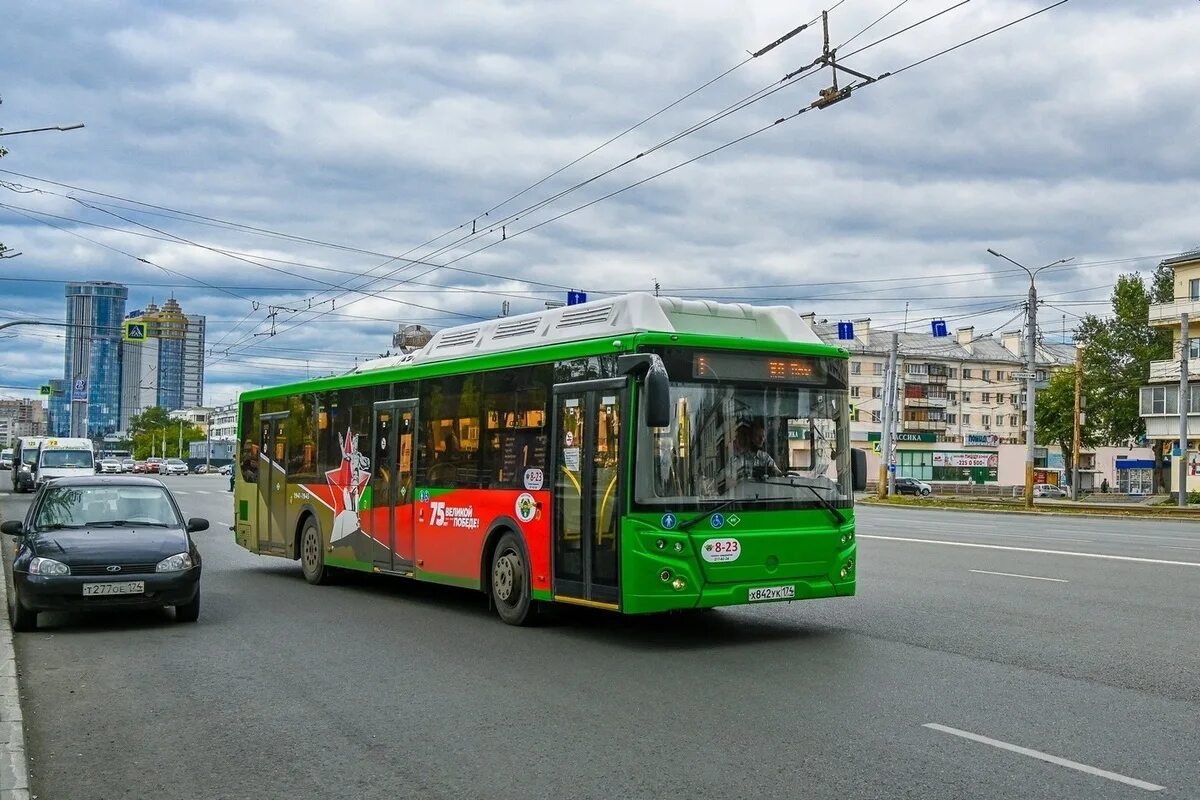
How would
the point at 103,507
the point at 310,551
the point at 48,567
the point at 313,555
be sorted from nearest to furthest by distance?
the point at 48,567, the point at 103,507, the point at 313,555, the point at 310,551

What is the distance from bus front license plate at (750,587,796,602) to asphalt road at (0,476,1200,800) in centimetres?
39

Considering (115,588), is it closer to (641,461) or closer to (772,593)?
(641,461)

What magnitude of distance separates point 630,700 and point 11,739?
3.71 metres

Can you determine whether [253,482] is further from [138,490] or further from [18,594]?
[18,594]

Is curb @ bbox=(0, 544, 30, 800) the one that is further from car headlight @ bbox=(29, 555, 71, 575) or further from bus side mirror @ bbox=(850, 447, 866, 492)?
bus side mirror @ bbox=(850, 447, 866, 492)

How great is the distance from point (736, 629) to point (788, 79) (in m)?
7.36

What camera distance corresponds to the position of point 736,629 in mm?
11617

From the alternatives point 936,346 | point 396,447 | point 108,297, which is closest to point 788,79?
point 396,447

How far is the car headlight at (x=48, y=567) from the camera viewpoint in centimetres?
1136

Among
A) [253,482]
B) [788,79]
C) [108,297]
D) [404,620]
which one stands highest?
[108,297]

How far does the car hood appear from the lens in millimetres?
11516

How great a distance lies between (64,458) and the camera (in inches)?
1849

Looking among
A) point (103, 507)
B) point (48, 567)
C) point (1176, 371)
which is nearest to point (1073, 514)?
point (1176, 371)

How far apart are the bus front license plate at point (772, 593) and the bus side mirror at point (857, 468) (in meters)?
1.28
